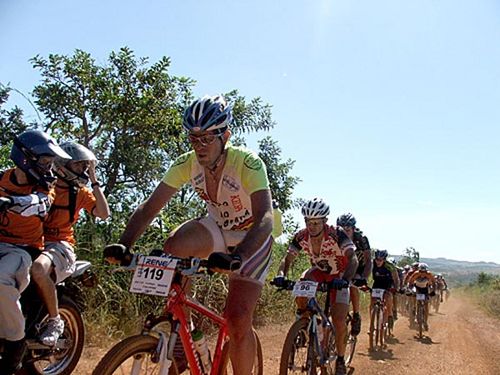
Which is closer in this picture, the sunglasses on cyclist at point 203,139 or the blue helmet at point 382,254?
the sunglasses on cyclist at point 203,139

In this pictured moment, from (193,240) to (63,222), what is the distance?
5.56 ft

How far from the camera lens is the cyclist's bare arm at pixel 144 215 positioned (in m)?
3.58

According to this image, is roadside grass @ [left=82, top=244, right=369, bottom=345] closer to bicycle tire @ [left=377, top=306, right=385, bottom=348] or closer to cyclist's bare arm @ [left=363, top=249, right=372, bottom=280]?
cyclist's bare arm @ [left=363, top=249, right=372, bottom=280]

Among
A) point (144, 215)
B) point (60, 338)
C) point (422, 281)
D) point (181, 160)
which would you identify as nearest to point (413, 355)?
point (422, 281)

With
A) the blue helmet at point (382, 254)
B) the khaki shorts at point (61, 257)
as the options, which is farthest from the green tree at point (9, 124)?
the blue helmet at point (382, 254)

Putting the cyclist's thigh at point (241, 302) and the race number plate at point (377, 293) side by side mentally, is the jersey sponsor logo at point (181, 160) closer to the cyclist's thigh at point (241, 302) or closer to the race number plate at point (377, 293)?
the cyclist's thigh at point (241, 302)

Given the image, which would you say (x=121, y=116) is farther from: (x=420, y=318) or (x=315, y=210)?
(x=420, y=318)

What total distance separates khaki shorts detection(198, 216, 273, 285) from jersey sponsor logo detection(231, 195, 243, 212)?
0.68 ft

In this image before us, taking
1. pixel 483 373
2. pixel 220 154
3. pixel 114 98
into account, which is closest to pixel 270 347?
pixel 483 373

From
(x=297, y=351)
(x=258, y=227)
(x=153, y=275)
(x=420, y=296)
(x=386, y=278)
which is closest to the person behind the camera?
(x=153, y=275)

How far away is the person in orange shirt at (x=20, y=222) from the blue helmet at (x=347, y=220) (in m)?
5.27

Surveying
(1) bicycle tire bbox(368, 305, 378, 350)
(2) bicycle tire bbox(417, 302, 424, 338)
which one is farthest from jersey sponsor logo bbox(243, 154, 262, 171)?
(2) bicycle tire bbox(417, 302, 424, 338)

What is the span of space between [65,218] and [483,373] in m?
7.43

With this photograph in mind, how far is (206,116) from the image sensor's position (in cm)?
352
